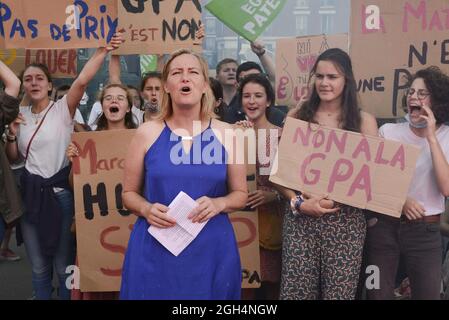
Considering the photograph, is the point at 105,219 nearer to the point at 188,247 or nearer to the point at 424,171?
the point at 188,247

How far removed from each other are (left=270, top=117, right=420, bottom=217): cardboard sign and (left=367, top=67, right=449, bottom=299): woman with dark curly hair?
0.14m

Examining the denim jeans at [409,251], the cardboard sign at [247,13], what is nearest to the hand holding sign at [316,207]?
the denim jeans at [409,251]

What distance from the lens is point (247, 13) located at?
351 cm

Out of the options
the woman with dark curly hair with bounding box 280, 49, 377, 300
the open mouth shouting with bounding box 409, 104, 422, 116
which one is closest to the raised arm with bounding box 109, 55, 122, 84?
the woman with dark curly hair with bounding box 280, 49, 377, 300

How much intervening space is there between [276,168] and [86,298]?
135cm

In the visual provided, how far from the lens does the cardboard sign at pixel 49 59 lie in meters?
3.76

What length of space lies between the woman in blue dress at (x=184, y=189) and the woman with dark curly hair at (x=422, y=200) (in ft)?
3.11

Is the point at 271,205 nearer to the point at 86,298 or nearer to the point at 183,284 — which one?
the point at 183,284

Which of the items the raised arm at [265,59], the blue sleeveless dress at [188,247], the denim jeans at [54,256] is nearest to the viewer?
the blue sleeveless dress at [188,247]

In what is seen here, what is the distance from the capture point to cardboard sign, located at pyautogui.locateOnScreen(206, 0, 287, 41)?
3490 mm

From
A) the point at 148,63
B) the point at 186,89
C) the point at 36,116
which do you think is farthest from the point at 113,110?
the point at 186,89

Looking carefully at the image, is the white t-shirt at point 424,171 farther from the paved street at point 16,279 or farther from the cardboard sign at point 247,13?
the paved street at point 16,279
